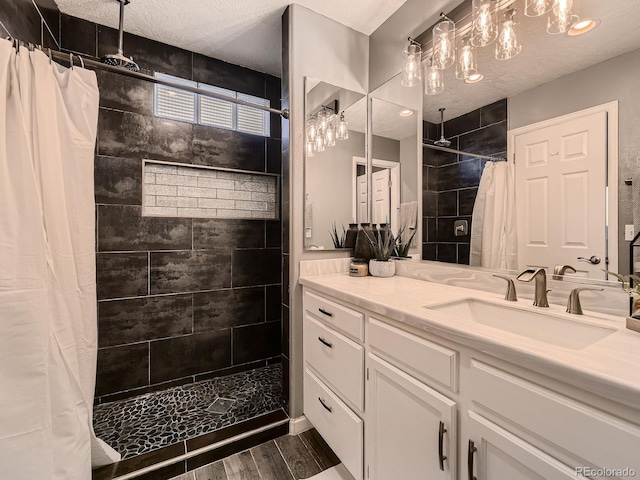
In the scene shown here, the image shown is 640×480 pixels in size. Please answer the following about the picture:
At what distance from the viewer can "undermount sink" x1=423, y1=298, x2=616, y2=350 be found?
3.03 feet

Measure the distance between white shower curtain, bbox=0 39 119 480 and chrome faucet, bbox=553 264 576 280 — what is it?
78.7 inches

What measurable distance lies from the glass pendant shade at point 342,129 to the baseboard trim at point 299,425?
1809mm

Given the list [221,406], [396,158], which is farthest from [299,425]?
[396,158]

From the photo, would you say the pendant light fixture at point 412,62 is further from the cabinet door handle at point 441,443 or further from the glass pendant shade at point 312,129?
the cabinet door handle at point 441,443

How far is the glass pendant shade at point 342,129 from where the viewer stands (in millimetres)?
1968

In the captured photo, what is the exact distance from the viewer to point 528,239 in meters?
1.23

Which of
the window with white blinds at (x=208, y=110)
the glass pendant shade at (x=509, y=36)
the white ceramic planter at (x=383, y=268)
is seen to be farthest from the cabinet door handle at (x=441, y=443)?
the window with white blinds at (x=208, y=110)

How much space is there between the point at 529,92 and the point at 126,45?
8.27 ft

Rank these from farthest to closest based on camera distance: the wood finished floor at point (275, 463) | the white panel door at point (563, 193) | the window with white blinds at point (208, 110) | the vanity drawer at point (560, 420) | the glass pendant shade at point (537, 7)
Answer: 1. the window with white blinds at point (208, 110)
2. the wood finished floor at point (275, 463)
3. the glass pendant shade at point (537, 7)
4. the white panel door at point (563, 193)
5. the vanity drawer at point (560, 420)

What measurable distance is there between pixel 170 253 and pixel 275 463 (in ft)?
5.08

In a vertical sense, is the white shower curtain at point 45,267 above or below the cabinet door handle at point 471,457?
above

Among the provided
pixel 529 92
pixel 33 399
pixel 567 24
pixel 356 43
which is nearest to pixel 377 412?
pixel 33 399

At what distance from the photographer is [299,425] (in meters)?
1.76

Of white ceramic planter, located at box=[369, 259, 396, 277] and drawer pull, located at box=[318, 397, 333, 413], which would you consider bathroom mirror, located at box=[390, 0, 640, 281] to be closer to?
white ceramic planter, located at box=[369, 259, 396, 277]
